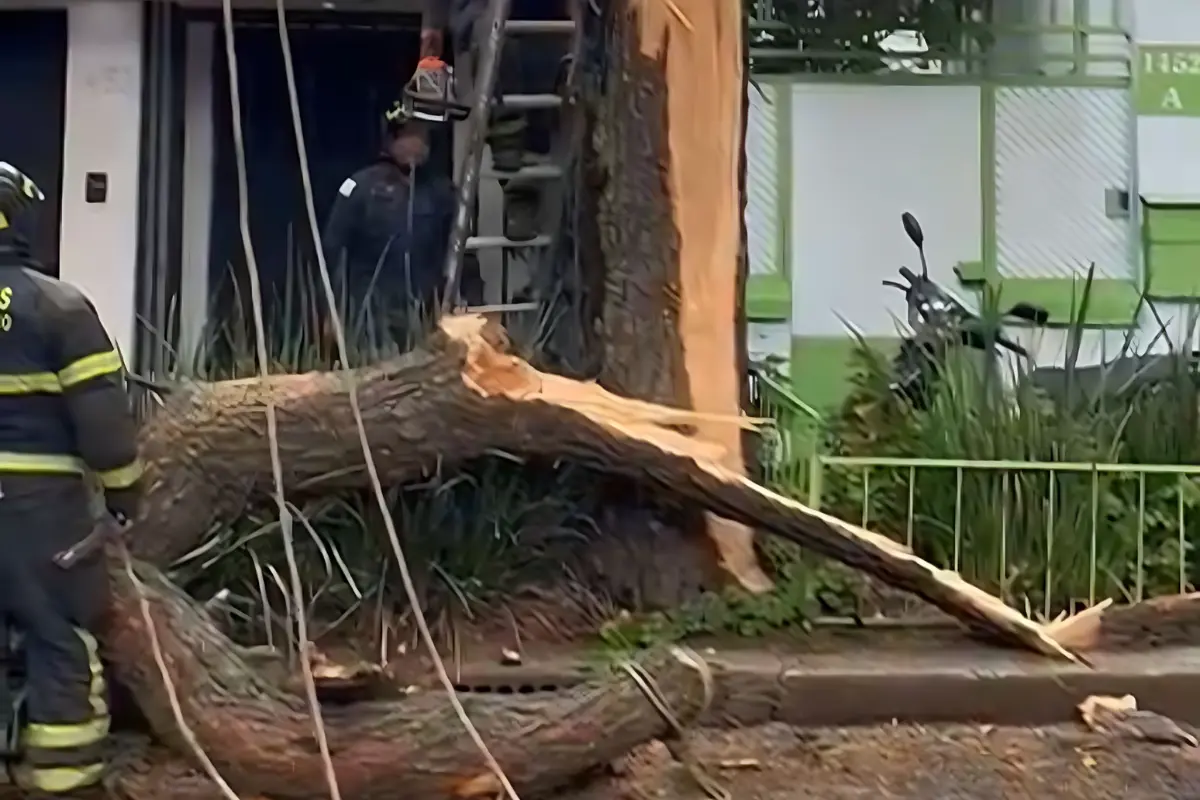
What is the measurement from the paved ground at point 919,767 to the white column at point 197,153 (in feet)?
14.0

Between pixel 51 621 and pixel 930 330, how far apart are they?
11.8ft

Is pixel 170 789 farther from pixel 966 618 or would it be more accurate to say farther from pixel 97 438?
pixel 966 618

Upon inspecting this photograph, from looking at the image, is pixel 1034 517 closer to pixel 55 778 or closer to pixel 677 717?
pixel 677 717

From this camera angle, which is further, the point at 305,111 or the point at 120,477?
the point at 305,111

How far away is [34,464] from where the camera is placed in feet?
11.5

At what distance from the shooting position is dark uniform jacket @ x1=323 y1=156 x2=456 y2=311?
574 cm

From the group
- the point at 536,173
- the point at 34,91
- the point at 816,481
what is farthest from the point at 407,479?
the point at 34,91

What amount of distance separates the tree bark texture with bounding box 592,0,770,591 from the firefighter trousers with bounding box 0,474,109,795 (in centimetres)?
182

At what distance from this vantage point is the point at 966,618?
4.27 metres

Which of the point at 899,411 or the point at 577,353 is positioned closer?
the point at 577,353

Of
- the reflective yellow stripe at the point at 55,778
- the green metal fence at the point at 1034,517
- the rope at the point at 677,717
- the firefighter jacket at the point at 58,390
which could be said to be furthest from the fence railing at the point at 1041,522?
the reflective yellow stripe at the point at 55,778

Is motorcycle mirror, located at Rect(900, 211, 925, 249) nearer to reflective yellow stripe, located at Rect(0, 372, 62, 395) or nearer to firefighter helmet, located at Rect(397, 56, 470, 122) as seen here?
firefighter helmet, located at Rect(397, 56, 470, 122)

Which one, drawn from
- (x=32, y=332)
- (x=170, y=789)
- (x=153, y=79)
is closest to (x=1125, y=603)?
(x=170, y=789)

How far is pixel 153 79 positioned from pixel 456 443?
3802 mm
